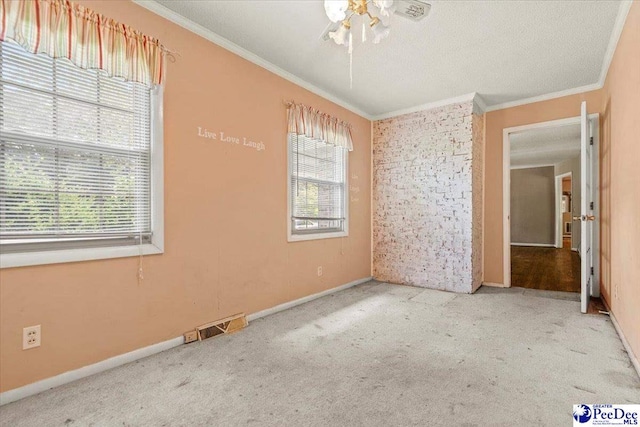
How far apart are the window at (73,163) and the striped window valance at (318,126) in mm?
1501

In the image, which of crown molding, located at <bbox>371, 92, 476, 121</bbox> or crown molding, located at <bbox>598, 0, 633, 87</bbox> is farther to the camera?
crown molding, located at <bbox>371, 92, 476, 121</bbox>

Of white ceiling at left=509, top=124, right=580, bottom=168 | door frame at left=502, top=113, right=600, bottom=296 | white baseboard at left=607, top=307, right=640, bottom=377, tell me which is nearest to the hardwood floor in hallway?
door frame at left=502, top=113, right=600, bottom=296

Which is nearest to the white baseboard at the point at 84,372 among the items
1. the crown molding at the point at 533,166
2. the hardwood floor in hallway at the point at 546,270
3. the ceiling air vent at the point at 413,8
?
the ceiling air vent at the point at 413,8

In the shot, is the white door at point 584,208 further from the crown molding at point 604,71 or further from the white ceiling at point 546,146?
the white ceiling at point 546,146

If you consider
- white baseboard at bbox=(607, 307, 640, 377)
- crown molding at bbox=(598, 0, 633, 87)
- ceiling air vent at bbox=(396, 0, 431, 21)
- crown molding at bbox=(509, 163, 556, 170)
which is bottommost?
white baseboard at bbox=(607, 307, 640, 377)

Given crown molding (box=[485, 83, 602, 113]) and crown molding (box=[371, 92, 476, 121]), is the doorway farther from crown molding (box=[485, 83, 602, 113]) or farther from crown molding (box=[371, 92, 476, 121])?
crown molding (box=[371, 92, 476, 121])

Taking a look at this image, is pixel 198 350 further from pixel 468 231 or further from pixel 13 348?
pixel 468 231

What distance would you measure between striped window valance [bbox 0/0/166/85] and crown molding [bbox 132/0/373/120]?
259 millimetres

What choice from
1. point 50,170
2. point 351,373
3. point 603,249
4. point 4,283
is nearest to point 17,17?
point 50,170

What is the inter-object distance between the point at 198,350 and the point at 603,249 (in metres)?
4.28

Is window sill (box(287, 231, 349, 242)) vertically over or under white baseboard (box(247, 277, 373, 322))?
over

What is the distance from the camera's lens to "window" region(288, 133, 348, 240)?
12.0 ft

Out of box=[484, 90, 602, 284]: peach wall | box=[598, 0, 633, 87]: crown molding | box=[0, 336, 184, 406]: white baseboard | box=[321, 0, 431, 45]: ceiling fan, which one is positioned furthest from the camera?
box=[484, 90, 602, 284]: peach wall

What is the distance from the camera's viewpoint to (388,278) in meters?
4.82
